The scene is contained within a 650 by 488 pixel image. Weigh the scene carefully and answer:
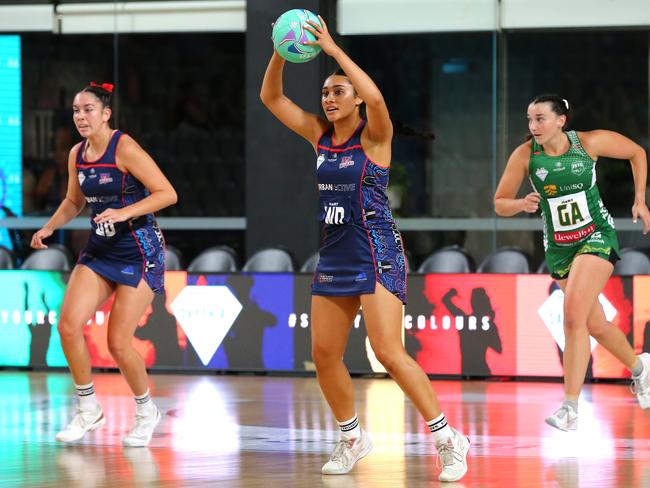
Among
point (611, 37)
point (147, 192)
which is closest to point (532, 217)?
point (611, 37)

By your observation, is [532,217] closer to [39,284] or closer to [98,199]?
[39,284]

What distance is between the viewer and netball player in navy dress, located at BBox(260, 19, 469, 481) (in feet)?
19.4

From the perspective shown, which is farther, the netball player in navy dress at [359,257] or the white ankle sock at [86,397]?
the white ankle sock at [86,397]

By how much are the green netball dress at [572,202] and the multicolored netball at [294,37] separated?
2.02m

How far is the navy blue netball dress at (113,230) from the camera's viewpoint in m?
7.00

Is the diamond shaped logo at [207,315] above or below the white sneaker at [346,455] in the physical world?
above

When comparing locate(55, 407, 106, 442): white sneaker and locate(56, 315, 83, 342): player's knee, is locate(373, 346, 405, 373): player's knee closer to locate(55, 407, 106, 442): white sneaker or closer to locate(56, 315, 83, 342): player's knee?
locate(56, 315, 83, 342): player's knee

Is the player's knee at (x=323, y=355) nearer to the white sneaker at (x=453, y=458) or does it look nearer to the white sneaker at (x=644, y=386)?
the white sneaker at (x=453, y=458)

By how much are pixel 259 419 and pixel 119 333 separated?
1.67 metres

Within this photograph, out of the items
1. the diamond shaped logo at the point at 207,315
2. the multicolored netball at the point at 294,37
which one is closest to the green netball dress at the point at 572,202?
the multicolored netball at the point at 294,37

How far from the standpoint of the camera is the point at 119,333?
6.98 meters

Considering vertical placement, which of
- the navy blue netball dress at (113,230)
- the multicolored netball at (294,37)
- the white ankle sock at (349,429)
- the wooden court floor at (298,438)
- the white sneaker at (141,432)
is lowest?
the wooden court floor at (298,438)

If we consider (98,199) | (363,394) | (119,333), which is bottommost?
(363,394)

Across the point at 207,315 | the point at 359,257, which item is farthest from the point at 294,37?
the point at 207,315
